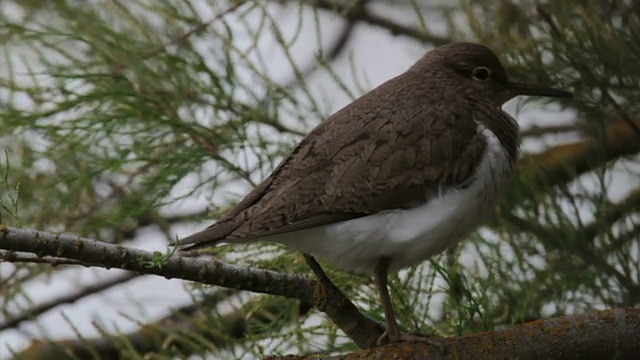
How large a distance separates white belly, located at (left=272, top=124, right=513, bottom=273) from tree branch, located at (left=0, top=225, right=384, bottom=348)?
109 millimetres

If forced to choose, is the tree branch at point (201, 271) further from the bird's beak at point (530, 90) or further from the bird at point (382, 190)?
the bird's beak at point (530, 90)

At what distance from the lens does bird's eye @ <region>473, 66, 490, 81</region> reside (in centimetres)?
371

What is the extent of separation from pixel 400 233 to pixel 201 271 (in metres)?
0.58

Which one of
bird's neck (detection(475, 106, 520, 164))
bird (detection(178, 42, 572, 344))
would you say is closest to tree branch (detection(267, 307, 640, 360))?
bird (detection(178, 42, 572, 344))

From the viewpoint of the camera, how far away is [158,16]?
4.29 meters

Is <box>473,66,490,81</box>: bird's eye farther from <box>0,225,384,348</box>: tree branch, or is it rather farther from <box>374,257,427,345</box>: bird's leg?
<box>0,225,384,348</box>: tree branch

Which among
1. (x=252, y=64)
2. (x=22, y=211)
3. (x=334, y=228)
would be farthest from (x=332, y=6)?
(x=334, y=228)

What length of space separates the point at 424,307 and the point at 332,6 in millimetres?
1392

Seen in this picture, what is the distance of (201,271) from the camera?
278 centimetres

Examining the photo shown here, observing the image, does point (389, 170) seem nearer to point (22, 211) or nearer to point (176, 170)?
point (176, 170)

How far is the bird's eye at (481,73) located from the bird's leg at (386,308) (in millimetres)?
773

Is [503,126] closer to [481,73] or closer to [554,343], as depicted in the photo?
[481,73]

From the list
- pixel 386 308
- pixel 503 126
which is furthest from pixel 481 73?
pixel 386 308

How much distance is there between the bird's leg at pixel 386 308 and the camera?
313cm
